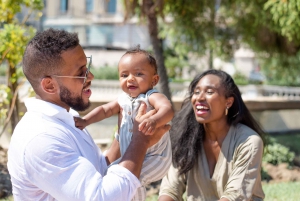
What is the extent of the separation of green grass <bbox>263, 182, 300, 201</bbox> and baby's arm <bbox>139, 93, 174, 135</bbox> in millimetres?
3426

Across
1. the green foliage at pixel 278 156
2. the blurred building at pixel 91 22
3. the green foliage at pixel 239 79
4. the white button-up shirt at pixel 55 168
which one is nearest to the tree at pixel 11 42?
the white button-up shirt at pixel 55 168

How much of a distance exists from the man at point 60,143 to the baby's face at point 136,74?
722mm

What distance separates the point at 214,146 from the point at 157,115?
4.76ft

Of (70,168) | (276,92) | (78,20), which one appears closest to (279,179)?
(70,168)

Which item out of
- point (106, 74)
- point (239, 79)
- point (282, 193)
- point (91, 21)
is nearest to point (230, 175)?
point (282, 193)

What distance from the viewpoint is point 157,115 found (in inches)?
111

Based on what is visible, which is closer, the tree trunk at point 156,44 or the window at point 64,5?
the tree trunk at point 156,44

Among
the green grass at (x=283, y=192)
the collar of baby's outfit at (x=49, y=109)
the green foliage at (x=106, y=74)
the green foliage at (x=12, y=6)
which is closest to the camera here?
the collar of baby's outfit at (x=49, y=109)

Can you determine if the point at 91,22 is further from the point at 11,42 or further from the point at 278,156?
the point at 11,42

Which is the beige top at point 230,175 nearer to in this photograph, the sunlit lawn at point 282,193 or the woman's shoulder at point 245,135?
the woman's shoulder at point 245,135

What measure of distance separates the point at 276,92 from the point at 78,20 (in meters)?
39.5

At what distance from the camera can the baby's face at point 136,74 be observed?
332 cm

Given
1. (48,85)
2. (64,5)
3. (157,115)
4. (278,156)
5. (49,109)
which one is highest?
(48,85)

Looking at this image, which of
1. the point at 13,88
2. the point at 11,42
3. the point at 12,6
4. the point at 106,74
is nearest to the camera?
the point at 11,42
